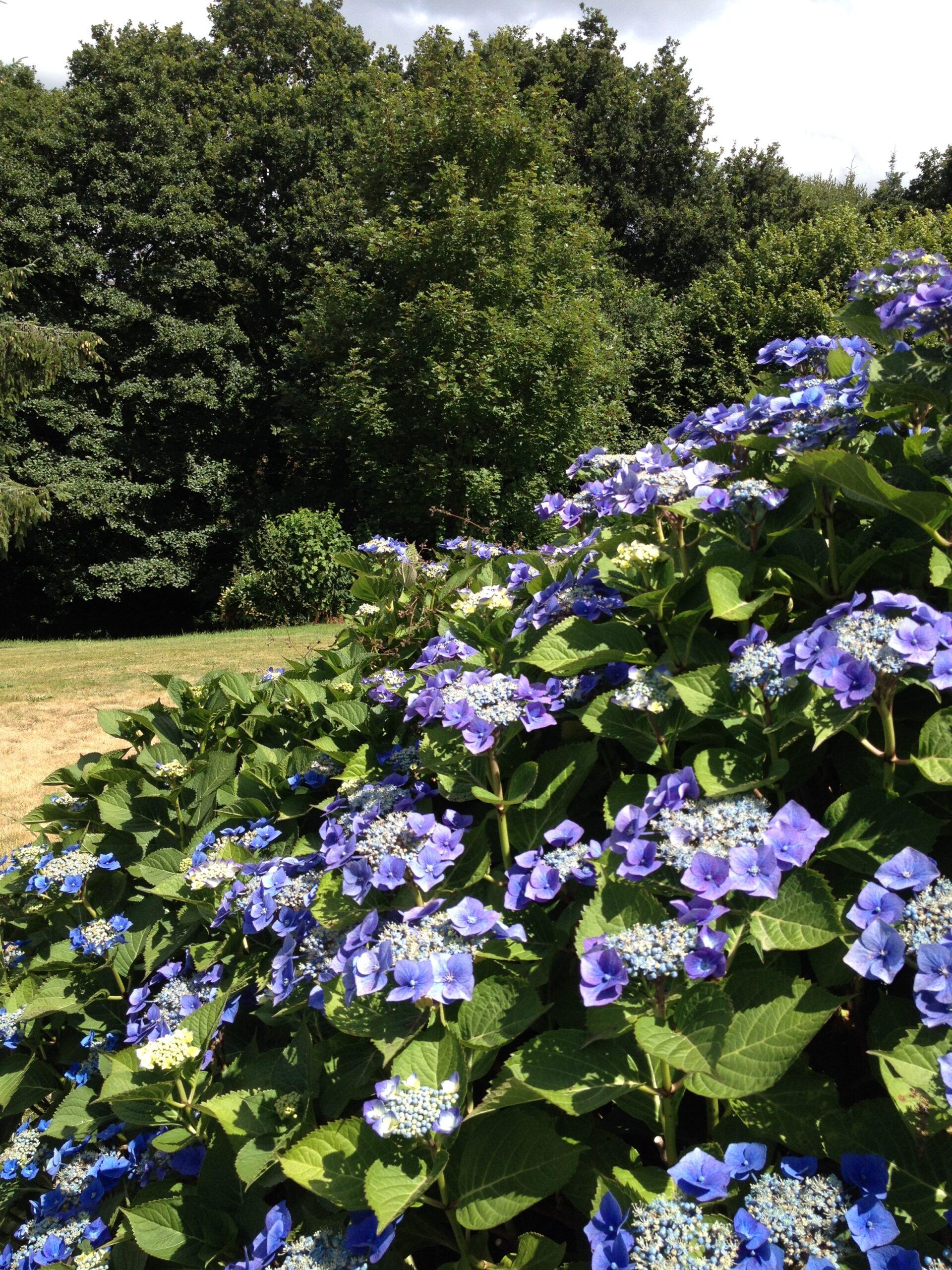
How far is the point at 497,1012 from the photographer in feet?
3.94

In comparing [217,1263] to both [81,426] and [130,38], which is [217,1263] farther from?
[130,38]

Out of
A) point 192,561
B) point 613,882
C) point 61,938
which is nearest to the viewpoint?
point 613,882

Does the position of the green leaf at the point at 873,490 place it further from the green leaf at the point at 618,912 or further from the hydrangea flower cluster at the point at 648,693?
the green leaf at the point at 618,912

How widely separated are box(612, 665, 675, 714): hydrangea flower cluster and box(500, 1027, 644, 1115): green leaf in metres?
0.47

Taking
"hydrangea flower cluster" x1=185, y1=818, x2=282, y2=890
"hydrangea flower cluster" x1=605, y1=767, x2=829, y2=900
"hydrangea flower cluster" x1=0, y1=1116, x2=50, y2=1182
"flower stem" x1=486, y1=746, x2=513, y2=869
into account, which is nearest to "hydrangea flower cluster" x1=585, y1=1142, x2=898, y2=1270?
"hydrangea flower cluster" x1=605, y1=767, x2=829, y2=900

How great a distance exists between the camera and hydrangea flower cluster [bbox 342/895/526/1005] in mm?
1160

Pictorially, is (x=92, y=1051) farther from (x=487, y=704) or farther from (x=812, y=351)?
(x=812, y=351)

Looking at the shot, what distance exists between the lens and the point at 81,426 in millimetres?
19750

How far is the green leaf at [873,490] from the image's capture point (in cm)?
126

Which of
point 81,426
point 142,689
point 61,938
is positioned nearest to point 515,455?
point 142,689

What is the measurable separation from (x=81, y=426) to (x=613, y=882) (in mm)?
21430

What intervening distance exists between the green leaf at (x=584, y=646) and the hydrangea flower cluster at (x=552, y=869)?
11.2 inches

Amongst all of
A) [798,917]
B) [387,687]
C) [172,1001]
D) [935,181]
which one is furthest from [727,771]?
[935,181]

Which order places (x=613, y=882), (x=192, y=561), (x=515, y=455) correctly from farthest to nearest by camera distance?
(x=192, y=561), (x=515, y=455), (x=613, y=882)
